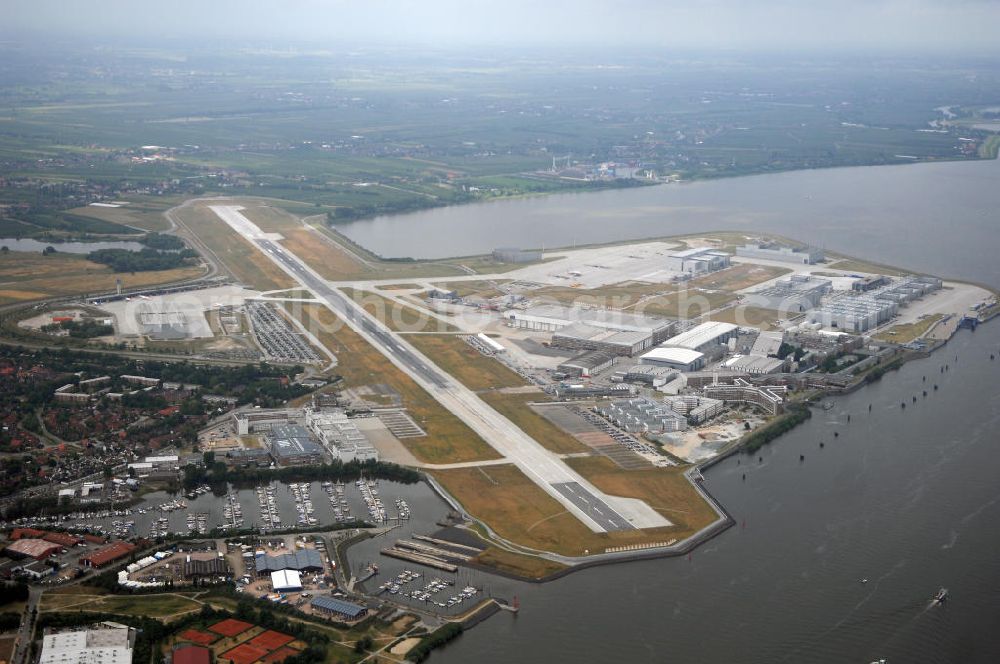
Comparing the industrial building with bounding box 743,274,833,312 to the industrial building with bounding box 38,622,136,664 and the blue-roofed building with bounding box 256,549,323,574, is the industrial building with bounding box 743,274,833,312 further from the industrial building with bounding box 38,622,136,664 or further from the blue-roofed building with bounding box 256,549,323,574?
the industrial building with bounding box 38,622,136,664

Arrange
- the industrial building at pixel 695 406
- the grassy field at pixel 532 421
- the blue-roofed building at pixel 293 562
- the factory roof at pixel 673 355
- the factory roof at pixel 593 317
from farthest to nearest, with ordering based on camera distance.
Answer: the factory roof at pixel 593 317 < the factory roof at pixel 673 355 < the industrial building at pixel 695 406 < the grassy field at pixel 532 421 < the blue-roofed building at pixel 293 562

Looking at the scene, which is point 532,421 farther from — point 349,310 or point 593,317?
point 349,310

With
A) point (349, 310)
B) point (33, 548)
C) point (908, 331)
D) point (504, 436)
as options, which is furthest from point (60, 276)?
point (908, 331)

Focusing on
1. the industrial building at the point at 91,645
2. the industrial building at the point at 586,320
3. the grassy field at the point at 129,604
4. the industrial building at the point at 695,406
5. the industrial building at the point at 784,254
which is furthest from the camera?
the industrial building at the point at 784,254

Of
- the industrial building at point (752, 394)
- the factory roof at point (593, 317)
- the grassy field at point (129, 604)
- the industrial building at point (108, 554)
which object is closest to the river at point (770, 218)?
the factory roof at point (593, 317)

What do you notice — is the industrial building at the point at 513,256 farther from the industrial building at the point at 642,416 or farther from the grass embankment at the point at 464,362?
the industrial building at the point at 642,416

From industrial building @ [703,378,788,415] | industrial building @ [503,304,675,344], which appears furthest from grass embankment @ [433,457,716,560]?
industrial building @ [503,304,675,344]

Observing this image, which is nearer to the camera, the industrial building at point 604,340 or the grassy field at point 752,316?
the industrial building at point 604,340
